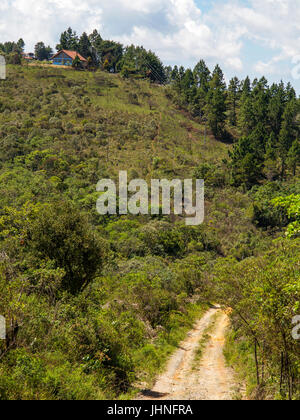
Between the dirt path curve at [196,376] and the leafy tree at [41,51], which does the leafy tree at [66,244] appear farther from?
the leafy tree at [41,51]

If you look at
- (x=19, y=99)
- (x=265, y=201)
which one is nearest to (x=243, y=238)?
(x=265, y=201)

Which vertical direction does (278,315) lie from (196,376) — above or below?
above

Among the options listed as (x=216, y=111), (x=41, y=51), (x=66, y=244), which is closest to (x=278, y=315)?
(x=66, y=244)

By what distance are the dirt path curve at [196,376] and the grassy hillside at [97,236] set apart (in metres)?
0.66

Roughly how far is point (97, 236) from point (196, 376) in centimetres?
759

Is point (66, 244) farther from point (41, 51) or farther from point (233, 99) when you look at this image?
point (41, 51)

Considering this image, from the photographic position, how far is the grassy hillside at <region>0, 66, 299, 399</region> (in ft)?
30.4

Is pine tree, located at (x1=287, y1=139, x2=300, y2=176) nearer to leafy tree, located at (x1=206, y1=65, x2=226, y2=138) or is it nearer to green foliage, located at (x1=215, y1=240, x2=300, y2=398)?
leafy tree, located at (x1=206, y1=65, x2=226, y2=138)

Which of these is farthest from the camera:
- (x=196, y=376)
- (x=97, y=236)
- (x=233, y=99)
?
(x=233, y=99)

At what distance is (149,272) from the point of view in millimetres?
22828

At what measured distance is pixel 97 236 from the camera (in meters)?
16.3

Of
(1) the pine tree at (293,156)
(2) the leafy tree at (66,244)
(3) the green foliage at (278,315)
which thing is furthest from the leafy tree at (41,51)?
(3) the green foliage at (278,315)

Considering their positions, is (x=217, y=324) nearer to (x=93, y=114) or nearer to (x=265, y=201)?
(x=265, y=201)

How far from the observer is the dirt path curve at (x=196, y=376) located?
33.0ft
